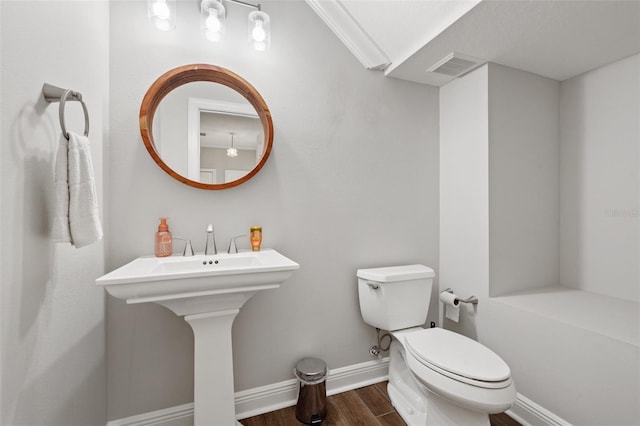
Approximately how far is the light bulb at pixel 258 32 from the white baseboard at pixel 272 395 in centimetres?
189

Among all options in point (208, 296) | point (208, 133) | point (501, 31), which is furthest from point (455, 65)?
point (208, 296)

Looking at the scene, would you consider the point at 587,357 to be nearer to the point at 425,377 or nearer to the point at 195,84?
the point at 425,377

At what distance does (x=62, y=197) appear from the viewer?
862 millimetres

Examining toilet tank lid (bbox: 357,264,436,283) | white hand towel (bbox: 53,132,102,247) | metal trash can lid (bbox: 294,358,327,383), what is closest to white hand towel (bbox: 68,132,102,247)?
white hand towel (bbox: 53,132,102,247)

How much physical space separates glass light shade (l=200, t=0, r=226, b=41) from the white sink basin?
112 centimetres

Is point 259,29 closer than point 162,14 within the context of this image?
No

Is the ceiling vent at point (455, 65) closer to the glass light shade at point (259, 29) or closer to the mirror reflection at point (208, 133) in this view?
the glass light shade at point (259, 29)

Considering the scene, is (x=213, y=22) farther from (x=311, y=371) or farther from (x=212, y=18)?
(x=311, y=371)

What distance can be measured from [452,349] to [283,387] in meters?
0.95

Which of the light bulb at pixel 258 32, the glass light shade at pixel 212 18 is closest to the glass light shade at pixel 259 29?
the light bulb at pixel 258 32

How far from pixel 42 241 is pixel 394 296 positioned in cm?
155

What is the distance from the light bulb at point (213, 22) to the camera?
1420 mm

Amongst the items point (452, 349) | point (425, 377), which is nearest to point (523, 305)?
point (452, 349)

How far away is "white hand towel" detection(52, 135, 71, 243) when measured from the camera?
2.78ft
